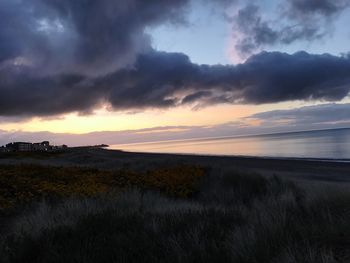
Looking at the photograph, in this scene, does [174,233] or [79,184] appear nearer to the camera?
[174,233]

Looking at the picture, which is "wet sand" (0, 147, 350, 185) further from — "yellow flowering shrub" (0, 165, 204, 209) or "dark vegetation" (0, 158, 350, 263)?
"dark vegetation" (0, 158, 350, 263)

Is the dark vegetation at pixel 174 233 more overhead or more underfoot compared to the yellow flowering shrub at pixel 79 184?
more underfoot

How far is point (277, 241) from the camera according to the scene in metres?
5.28

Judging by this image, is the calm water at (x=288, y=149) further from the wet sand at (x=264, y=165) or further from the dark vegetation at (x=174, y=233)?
the dark vegetation at (x=174, y=233)

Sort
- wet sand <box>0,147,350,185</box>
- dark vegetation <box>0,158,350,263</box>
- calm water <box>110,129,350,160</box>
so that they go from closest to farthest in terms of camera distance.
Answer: dark vegetation <box>0,158,350,263</box>, wet sand <box>0,147,350,185</box>, calm water <box>110,129,350,160</box>

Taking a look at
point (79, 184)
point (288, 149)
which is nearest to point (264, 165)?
point (79, 184)

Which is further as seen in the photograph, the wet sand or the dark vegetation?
the wet sand

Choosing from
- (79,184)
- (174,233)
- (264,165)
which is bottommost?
(264,165)

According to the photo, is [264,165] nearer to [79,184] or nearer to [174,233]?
[79,184]

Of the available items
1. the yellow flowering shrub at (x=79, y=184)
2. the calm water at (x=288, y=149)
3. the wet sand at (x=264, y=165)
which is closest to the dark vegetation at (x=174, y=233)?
the yellow flowering shrub at (x=79, y=184)

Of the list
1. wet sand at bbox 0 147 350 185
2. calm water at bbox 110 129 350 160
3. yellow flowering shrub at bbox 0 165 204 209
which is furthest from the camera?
calm water at bbox 110 129 350 160

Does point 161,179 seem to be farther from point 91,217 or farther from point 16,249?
point 16,249

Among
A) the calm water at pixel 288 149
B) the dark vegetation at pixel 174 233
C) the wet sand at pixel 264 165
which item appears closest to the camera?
the dark vegetation at pixel 174 233

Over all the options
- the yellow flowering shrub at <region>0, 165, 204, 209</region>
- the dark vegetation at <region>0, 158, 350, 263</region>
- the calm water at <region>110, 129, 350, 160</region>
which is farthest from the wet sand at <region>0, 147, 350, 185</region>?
the dark vegetation at <region>0, 158, 350, 263</region>
